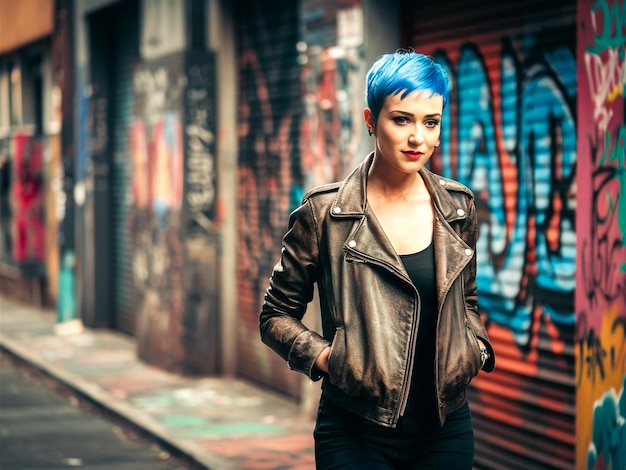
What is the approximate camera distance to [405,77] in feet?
10.7

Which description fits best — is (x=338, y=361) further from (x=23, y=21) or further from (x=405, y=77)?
(x=23, y=21)

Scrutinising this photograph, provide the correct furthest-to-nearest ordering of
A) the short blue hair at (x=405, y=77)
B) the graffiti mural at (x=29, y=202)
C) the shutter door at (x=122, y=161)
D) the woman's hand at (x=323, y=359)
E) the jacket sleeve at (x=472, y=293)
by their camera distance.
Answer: the graffiti mural at (x=29, y=202)
the shutter door at (x=122, y=161)
the jacket sleeve at (x=472, y=293)
the woman's hand at (x=323, y=359)
the short blue hair at (x=405, y=77)

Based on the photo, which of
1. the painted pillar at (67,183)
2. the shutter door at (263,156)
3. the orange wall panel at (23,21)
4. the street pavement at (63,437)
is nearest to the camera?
the street pavement at (63,437)

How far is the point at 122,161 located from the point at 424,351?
1139 cm

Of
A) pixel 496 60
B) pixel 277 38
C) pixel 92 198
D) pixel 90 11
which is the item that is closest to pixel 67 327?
pixel 92 198

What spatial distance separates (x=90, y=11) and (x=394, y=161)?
11.4 metres

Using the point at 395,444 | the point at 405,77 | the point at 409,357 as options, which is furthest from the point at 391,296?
the point at 405,77

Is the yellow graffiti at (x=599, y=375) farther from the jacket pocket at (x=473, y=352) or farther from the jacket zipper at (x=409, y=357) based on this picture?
the jacket zipper at (x=409, y=357)

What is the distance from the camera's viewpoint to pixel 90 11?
14.1 m

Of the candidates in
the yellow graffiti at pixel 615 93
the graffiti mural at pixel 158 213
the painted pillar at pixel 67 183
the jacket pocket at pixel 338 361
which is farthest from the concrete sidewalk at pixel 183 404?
the jacket pocket at pixel 338 361

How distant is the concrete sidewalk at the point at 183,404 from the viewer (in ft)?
25.8

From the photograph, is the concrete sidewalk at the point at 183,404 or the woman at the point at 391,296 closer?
the woman at the point at 391,296

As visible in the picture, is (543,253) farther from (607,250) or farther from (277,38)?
(277,38)

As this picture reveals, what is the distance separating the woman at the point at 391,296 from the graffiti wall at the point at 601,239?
2.20 meters
